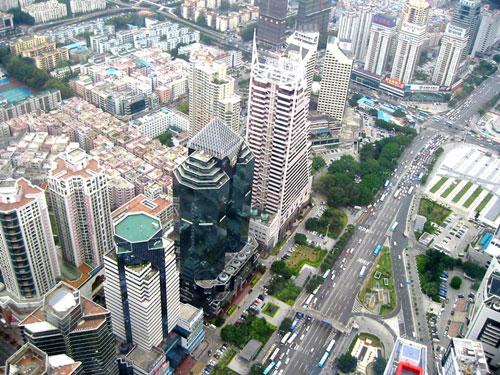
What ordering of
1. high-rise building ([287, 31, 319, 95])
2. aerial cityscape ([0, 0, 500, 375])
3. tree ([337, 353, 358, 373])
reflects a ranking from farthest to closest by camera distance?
high-rise building ([287, 31, 319, 95])
tree ([337, 353, 358, 373])
aerial cityscape ([0, 0, 500, 375])

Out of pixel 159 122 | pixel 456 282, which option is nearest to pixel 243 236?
pixel 456 282

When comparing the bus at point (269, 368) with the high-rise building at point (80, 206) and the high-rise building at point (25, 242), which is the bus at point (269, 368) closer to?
the high-rise building at point (80, 206)

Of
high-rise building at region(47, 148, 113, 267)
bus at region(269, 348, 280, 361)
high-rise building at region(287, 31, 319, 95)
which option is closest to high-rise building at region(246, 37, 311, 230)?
bus at region(269, 348, 280, 361)

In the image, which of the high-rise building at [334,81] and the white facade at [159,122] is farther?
the high-rise building at [334,81]

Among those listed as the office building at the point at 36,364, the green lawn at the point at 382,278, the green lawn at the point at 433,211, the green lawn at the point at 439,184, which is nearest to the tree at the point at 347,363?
the green lawn at the point at 382,278

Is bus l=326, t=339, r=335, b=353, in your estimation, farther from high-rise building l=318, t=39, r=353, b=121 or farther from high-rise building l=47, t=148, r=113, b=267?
high-rise building l=318, t=39, r=353, b=121

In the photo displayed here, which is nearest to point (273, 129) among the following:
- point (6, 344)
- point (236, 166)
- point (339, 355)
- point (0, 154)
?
point (236, 166)
